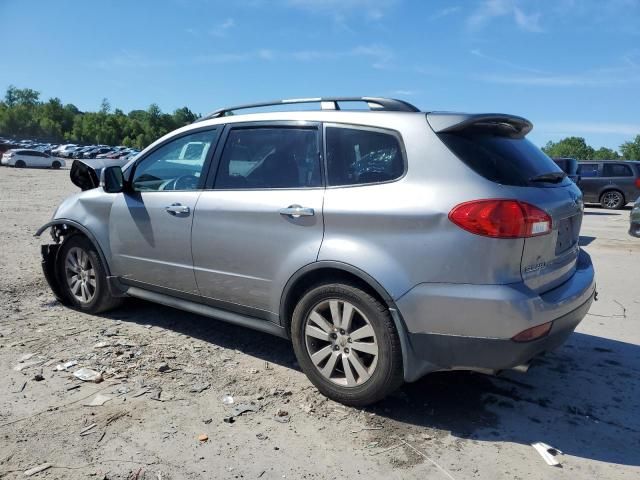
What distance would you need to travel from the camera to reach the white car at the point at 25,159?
45.9m

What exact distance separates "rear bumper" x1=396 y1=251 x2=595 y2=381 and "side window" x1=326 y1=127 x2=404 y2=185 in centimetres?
76

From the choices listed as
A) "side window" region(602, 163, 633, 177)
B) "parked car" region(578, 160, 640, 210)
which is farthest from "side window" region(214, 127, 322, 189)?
"side window" region(602, 163, 633, 177)

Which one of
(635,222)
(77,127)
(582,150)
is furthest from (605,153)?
(635,222)

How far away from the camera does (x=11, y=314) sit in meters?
5.15

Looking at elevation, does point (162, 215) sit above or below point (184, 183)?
below

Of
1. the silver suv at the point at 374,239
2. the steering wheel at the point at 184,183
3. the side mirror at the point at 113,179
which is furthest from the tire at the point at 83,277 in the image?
the steering wheel at the point at 184,183

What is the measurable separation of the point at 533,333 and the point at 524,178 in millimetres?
898

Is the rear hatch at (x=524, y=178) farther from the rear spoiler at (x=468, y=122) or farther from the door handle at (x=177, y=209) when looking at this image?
the door handle at (x=177, y=209)

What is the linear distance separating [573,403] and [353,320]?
1591 mm

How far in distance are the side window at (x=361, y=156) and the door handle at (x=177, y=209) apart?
1285mm

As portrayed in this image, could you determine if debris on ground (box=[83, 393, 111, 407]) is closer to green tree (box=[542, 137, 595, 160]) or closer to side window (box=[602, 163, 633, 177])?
side window (box=[602, 163, 633, 177])

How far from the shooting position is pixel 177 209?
422 centimetres

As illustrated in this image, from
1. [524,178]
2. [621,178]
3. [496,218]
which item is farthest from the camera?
[621,178]

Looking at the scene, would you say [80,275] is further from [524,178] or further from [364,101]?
[524,178]
